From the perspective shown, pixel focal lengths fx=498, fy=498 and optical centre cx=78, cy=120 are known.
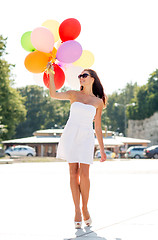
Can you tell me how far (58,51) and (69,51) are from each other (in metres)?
0.16

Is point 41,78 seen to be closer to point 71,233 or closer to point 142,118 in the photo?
point 71,233

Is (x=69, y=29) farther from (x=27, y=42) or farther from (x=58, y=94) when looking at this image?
(x=58, y=94)

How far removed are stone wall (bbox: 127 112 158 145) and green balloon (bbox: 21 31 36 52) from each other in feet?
278

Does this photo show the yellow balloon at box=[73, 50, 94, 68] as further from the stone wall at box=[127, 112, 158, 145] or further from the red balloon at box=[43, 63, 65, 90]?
the stone wall at box=[127, 112, 158, 145]

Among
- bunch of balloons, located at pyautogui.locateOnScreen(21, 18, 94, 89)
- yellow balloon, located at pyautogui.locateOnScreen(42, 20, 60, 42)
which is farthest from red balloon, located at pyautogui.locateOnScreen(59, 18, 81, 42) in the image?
yellow balloon, located at pyautogui.locateOnScreen(42, 20, 60, 42)

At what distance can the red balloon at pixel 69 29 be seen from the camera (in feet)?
22.5

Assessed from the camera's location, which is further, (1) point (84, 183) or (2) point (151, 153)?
(2) point (151, 153)

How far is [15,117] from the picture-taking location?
66250 millimetres

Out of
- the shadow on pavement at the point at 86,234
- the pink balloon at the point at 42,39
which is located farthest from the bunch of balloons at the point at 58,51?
the shadow on pavement at the point at 86,234

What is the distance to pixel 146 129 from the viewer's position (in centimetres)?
9388

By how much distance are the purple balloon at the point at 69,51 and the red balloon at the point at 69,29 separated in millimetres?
220

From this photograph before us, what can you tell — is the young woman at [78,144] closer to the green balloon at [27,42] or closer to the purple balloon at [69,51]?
the purple balloon at [69,51]

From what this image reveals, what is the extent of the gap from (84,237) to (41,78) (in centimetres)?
266

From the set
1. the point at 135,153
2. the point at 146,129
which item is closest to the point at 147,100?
the point at 146,129
